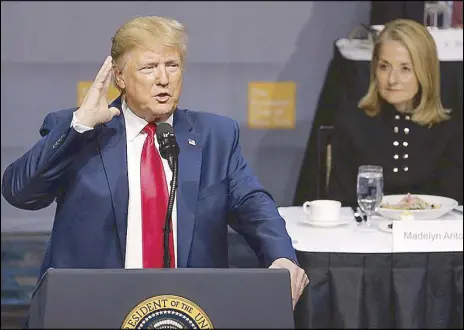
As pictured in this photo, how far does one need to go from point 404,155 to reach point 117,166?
1.73 m

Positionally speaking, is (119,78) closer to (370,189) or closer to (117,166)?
(117,166)

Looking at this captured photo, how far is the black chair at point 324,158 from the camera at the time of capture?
382cm

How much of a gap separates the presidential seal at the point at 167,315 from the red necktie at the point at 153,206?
614 millimetres

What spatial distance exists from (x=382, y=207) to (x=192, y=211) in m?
1.13

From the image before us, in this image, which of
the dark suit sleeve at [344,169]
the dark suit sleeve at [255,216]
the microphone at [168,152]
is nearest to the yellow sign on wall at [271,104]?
the dark suit sleeve at [344,169]

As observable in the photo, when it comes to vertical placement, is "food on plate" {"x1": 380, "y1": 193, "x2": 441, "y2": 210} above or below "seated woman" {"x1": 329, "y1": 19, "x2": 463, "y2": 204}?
below

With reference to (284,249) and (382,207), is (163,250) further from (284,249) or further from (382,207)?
(382,207)

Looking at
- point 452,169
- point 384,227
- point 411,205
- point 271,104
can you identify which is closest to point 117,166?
point 384,227

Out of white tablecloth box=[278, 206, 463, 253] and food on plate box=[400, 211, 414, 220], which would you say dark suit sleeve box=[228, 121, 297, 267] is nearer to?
white tablecloth box=[278, 206, 463, 253]

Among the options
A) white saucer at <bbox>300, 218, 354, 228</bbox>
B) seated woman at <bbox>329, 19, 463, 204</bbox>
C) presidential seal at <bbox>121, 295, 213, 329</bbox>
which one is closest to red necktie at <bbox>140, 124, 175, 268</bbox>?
presidential seal at <bbox>121, 295, 213, 329</bbox>

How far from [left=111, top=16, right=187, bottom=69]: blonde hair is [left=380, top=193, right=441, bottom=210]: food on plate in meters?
1.27

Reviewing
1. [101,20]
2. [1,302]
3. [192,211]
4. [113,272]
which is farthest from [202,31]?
[113,272]

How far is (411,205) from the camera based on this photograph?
9.98 ft

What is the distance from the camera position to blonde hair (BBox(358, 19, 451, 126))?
3389 millimetres
